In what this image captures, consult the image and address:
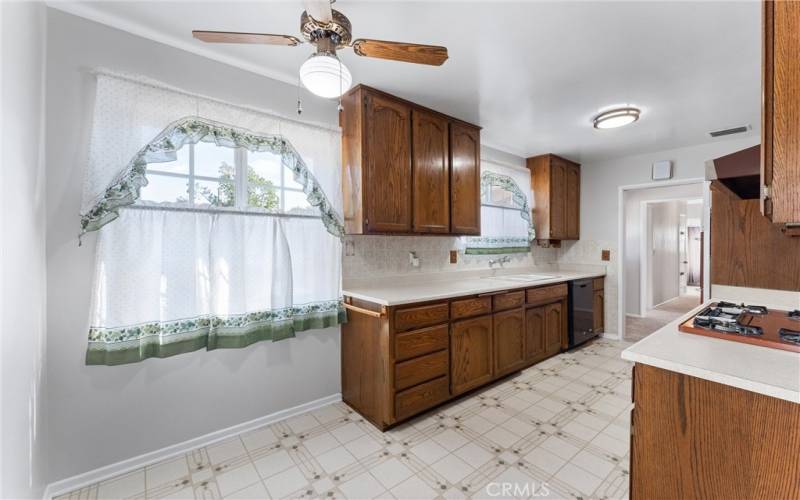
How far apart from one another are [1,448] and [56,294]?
80cm

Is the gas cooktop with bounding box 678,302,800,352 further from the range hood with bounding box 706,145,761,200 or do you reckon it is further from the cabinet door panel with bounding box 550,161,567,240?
the cabinet door panel with bounding box 550,161,567,240

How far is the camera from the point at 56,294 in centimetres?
157

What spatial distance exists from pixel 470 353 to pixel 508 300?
0.63 meters

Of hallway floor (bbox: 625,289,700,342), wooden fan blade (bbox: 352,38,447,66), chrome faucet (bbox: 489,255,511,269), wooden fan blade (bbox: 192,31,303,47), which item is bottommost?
hallway floor (bbox: 625,289,700,342)

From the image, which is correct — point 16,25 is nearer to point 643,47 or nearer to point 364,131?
point 364,131

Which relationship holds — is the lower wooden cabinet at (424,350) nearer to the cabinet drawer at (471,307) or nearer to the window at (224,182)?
the cabinet drawer at (471,307)

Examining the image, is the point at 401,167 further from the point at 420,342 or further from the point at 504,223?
the point at 504,223

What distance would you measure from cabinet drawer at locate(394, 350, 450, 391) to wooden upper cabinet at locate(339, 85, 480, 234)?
934 millimetres

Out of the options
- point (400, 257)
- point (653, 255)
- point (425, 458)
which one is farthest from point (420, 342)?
point (653, 255)

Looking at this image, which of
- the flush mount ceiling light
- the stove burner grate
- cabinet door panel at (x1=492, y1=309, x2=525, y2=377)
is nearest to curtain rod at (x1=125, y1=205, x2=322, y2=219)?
cabinet door panel at (x1=492, y1=309, x2=525, y2=377)

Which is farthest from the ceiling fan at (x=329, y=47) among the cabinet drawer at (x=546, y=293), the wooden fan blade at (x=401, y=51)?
the cabinet drawer at (x=546, y=293)

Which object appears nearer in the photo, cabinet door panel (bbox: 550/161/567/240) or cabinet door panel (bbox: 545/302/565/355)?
cabinet door panel (bbox: 545/302/565/355)

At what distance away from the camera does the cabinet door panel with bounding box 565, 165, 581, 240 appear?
4.27 metres

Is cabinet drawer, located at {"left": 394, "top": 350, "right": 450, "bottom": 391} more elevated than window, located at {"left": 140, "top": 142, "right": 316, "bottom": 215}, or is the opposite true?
window, located at {"left": 140, "top": 142, "right": 316, "bottom": 215}
